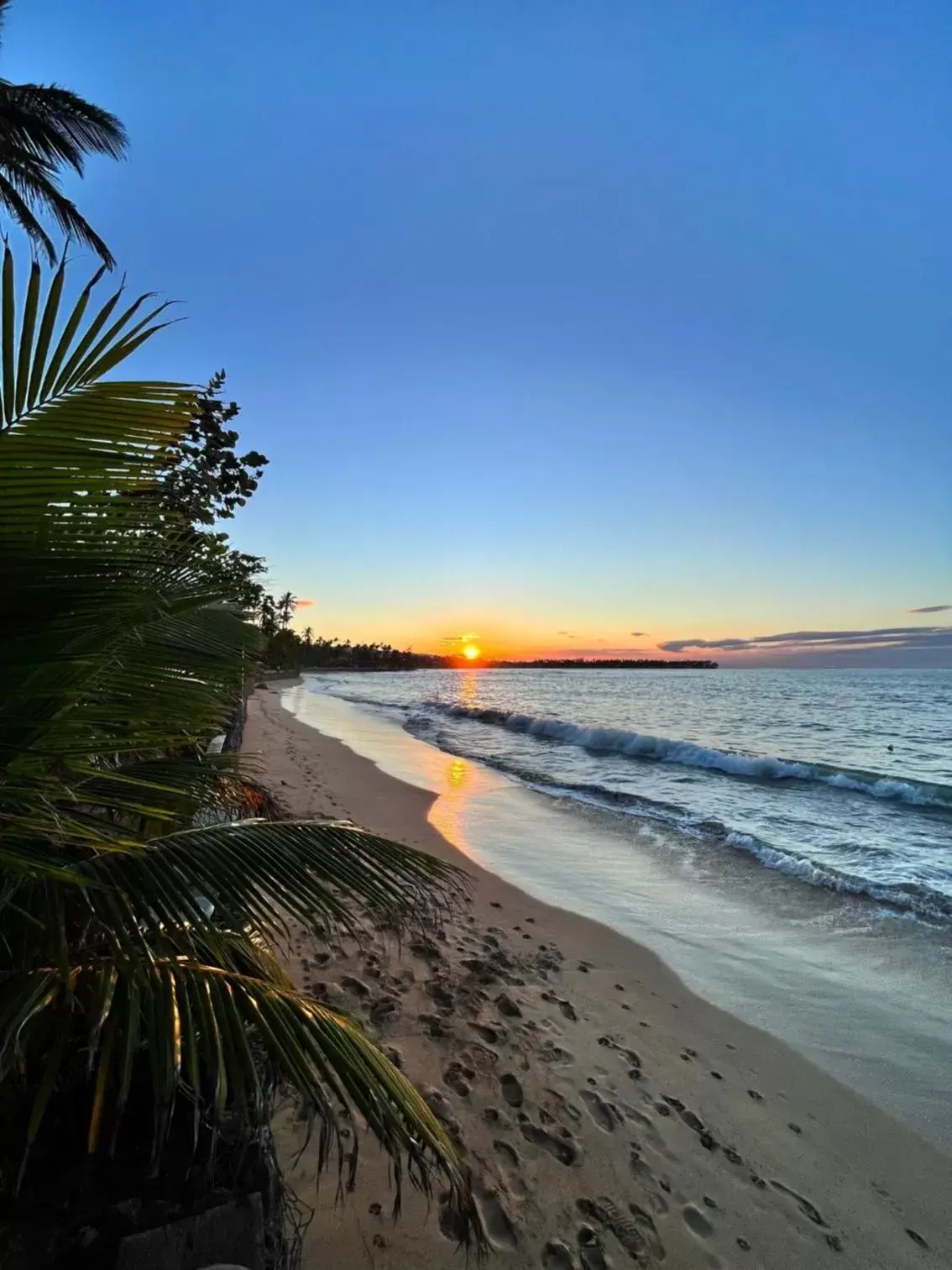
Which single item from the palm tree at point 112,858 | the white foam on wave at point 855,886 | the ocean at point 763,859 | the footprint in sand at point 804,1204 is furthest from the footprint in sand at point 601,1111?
the white foam on wave at point 855,886

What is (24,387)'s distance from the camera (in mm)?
1521

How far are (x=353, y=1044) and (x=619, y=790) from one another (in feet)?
41.3

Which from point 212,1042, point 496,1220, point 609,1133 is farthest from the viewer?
point 609,1133

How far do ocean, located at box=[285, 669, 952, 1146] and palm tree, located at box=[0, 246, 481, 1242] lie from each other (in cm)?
381

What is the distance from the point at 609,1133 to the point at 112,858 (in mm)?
2727

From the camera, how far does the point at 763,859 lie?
866cm

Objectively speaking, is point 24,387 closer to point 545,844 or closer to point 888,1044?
point 888,1044

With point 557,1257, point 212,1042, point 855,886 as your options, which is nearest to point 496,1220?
point 557,1257

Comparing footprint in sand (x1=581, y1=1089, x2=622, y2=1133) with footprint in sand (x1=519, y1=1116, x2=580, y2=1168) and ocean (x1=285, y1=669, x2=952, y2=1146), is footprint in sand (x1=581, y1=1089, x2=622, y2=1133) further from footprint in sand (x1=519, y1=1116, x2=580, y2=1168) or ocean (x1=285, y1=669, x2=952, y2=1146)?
ocean (x1=285, y1=669, x2=952, y2=1146)

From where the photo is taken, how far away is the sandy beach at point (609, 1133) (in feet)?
8.60

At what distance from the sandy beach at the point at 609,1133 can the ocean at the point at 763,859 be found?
0.50m

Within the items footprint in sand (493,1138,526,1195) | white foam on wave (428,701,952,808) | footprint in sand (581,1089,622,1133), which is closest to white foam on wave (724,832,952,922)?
footprint in sand (581,1089,622,1133)

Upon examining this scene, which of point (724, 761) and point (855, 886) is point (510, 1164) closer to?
point (855, 886)

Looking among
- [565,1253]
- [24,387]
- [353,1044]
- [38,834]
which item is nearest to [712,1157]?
[565,1253]
